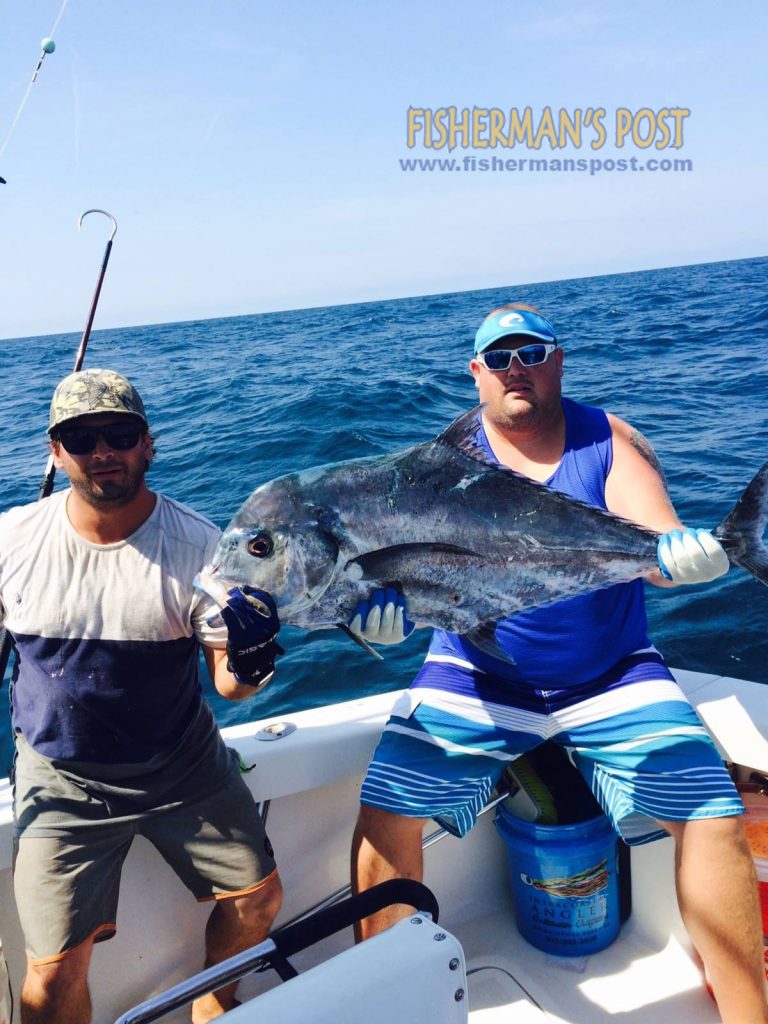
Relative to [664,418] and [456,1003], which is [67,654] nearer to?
[456,1003]

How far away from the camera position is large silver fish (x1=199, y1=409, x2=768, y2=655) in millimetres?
2064

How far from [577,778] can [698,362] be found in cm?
1325

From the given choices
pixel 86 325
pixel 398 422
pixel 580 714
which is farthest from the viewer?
pixel 398 422

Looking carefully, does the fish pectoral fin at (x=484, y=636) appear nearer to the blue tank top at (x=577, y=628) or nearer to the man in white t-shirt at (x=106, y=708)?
the blue tank top at (x=577, y=628)

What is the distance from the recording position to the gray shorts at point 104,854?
2.21m

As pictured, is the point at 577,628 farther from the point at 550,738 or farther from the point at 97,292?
the point at 97,292

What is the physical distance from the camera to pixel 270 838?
9.21ft

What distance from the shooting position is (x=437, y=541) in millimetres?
2156

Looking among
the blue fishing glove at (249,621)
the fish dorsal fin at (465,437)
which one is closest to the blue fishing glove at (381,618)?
the blue fishing glove at (249,621)

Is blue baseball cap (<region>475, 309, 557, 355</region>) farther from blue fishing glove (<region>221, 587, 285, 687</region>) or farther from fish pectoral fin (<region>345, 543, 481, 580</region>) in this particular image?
blue fishing glove (<region>221, 587, 285, 687</region>)

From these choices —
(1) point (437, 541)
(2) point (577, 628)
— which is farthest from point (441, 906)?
(1) point (437, 541)

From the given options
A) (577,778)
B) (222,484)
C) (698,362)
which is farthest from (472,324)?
(577,778)

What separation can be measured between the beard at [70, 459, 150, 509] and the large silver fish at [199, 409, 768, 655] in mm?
418

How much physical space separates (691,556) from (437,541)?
713 mm
